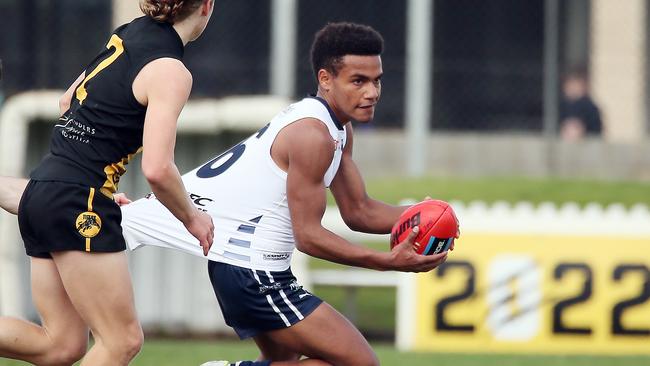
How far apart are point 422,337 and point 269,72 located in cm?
499

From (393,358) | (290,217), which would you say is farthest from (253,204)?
(393,358)

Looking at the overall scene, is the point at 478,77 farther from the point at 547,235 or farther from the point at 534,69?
the point at 547,235

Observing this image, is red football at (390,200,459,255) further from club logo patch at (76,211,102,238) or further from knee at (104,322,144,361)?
club logo patch at (76,211,102,238)

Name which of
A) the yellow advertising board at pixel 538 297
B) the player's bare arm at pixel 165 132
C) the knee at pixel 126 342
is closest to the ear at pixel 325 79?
the player's bare arm at pixel 165 132

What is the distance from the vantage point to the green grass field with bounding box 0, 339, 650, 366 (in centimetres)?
868

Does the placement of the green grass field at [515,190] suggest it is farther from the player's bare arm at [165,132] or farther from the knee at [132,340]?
the player's bare arm at [165,132]

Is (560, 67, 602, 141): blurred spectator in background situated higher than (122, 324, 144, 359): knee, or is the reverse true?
(560, 67, 602, 141): blurred spectator in background

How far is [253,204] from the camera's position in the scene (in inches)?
218

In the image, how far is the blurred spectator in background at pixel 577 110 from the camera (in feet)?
43.1

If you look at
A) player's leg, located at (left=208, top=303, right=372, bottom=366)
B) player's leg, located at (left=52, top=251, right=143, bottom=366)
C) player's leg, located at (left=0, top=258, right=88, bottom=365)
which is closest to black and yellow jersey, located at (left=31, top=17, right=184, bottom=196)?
player's leg, located at (left=52, top=251, right=143, bottom=366)

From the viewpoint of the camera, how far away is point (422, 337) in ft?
32.2

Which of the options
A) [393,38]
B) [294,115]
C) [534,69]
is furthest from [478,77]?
[294,115]

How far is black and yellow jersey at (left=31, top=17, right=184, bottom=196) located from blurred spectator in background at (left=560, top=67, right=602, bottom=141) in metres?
8.50

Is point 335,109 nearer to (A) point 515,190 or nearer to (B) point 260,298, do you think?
(B) point 260,298
